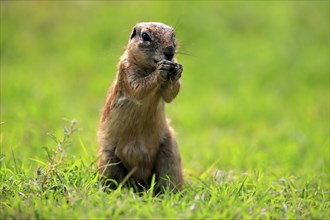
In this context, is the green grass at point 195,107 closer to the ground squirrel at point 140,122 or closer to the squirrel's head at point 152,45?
the ground squirrel at point 140,122

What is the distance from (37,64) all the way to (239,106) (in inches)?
186

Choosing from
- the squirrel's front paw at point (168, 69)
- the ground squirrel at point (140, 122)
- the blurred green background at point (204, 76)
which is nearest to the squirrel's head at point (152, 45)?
the ground squirrel at point (140, 122)

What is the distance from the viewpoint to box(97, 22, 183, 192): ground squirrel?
596 cm

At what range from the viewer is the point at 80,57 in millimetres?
13648

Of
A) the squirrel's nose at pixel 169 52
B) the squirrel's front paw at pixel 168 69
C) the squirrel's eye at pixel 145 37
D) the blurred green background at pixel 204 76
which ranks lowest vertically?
the blurred green background at pixel 204 76

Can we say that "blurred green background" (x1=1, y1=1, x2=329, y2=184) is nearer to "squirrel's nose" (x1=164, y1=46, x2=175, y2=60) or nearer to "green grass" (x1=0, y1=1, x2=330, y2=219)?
"green grass" (x1=0, y1=1, x2=330, y2=219)

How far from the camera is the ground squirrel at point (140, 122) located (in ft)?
19.6

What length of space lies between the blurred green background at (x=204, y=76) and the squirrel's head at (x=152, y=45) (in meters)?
0.79

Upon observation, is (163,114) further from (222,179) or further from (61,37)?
(61,37)

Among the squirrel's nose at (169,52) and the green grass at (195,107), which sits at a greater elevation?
the squirrel's nose at (169,52)

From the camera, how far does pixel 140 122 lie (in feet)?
20.3

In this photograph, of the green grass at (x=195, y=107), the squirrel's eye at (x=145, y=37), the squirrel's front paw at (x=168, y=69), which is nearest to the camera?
the green grass at (x=195, y=107)

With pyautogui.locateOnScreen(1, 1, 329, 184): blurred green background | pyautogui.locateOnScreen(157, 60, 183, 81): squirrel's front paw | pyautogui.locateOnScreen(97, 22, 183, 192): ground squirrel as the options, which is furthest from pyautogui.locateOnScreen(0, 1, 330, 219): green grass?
pyautogui.locateOnScreen(157, 60, 183, 81): squirrel's front paw

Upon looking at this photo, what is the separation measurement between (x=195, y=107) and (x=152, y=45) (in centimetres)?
563
